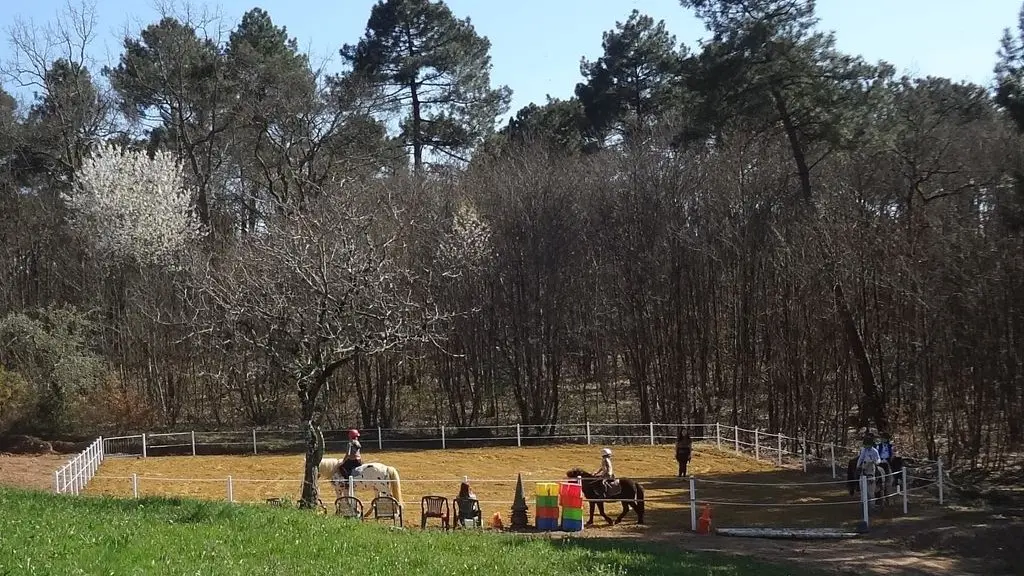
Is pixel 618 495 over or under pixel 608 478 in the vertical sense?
under

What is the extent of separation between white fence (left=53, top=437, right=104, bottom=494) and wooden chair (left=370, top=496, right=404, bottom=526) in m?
7.33

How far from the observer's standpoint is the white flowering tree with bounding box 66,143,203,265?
39.2 meters

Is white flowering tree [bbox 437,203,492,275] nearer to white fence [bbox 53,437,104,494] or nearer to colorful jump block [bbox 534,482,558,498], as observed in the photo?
white fence [bbox 53,437,104,494]

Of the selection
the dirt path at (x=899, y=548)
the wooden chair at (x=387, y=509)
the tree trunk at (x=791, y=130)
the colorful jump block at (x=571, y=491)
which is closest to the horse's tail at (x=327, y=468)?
the wooden chair at (x=387, y=509)

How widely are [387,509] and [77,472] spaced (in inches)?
463

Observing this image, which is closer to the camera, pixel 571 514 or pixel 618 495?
pixel 571 514

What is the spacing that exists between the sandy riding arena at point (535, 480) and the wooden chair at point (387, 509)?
190 cm

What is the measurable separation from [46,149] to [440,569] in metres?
41.9

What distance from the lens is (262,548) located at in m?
10.6

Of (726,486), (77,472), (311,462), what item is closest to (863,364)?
(726,486)

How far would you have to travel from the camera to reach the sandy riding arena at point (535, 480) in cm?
1934

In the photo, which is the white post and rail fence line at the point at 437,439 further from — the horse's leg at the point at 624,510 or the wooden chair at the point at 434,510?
the wooden chair at the point at 434,510

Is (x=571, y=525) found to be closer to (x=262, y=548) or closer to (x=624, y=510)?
(x=624, y=510)

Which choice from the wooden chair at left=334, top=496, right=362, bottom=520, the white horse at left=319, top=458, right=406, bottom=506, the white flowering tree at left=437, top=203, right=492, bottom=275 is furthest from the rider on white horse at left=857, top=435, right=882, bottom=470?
the white flowering tree at left=437, top=203, right=492, bottom=275
